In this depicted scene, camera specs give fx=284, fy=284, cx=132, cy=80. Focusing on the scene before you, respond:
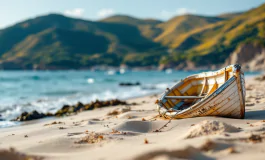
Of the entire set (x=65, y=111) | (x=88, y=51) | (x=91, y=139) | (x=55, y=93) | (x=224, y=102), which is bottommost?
(x=91, y=139)

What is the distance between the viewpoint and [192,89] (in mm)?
10891

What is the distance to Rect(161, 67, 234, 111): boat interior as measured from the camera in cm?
944

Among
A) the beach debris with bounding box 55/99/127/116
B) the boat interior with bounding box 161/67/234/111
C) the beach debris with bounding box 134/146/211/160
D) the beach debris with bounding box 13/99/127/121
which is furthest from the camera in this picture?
the beach debris with bounding box 55/99/127/116

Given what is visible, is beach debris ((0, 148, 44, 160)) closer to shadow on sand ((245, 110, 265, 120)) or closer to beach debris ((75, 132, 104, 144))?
beach debris ((75, 132, 104, 144))

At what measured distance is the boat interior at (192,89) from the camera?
31.0ft

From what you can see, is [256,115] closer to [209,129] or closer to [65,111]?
[209,129]

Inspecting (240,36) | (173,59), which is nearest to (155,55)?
(173,59)

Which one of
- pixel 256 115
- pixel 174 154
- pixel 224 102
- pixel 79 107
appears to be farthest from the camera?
pixel 79 107

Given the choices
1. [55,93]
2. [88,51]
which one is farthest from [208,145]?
[88,51]

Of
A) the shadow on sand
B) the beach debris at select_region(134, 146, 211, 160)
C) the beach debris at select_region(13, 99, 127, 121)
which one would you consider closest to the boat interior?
the shadow on sand

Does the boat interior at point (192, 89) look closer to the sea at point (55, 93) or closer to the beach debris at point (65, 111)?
the beach debris at point (65, 111)

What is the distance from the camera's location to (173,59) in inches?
6481

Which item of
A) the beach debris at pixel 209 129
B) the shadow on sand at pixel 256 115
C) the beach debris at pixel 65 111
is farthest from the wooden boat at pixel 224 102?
the beach debris at pixel 65 111

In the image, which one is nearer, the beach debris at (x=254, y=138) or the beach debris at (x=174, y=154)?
the beach debris at (x=174, y=154)
